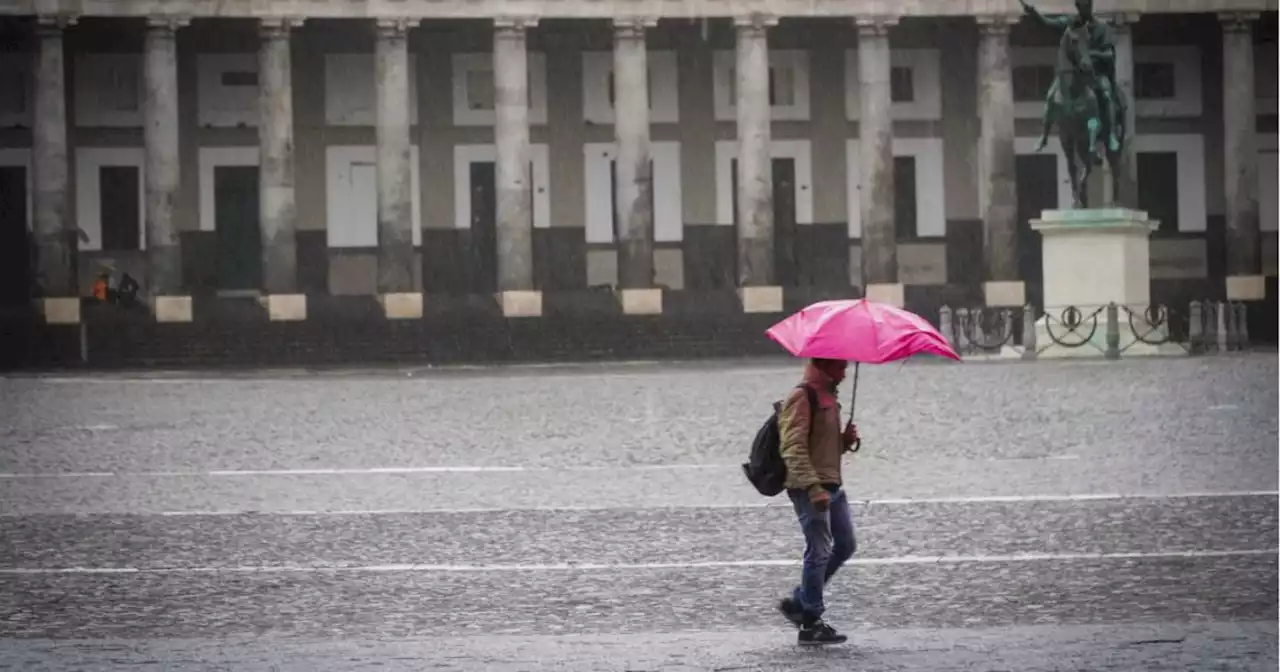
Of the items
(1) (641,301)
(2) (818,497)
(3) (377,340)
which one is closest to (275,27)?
(1) (641,301)

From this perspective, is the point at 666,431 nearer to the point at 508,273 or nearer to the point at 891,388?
the point at 891,388

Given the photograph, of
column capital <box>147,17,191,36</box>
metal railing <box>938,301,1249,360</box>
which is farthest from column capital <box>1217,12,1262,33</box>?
column capital <box>147,17,191,36</box>

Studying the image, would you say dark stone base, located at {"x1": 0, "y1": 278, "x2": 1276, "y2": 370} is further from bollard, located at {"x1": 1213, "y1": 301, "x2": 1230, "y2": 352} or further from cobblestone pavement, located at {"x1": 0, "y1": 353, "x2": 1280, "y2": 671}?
cobblestone pavement, located at {"x1": 0, "y1": 353, "x2": 1280, "y2": 671}

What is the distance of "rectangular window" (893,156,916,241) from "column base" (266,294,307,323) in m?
14.4

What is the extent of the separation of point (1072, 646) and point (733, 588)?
2595 millimetres

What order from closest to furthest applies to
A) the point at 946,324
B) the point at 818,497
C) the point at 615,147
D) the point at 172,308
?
the point at 818,497, the point at 946,324, the point at 172,308, the point at 615,147

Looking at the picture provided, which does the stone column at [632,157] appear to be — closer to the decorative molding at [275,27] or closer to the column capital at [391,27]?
the column capital at [391,27]

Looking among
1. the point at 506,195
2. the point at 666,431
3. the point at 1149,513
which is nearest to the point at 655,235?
the point at 506,195

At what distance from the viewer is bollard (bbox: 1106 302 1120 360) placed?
35969 mm

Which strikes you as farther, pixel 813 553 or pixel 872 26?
pixel 872 26

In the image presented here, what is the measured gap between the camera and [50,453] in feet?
70.5

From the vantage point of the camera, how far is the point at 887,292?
173 feet

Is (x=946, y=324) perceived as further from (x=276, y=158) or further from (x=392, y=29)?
(x=276, y=158)

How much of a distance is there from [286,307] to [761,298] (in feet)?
31.0
